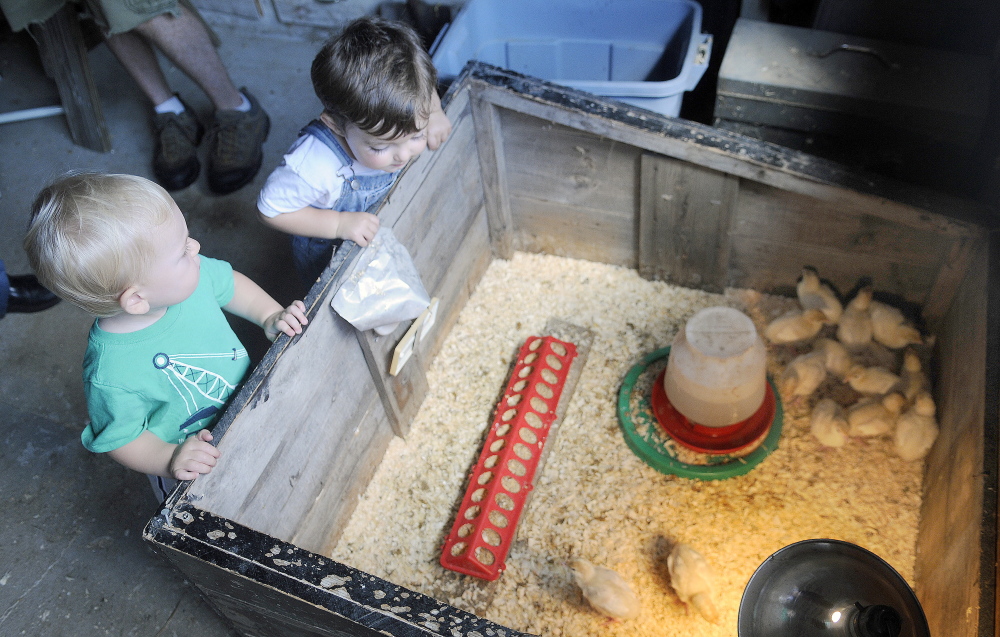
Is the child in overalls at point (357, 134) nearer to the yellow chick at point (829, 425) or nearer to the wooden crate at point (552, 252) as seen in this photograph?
the wooden crate at point (552, 252)

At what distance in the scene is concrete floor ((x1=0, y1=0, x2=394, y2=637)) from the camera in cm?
195

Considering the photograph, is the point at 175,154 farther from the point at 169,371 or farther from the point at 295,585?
the point at 295,585

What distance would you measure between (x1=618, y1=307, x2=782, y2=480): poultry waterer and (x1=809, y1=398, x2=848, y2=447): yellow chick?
100 millimetres

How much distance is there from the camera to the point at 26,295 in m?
2.55

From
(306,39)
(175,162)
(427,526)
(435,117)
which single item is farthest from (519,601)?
(306,39)

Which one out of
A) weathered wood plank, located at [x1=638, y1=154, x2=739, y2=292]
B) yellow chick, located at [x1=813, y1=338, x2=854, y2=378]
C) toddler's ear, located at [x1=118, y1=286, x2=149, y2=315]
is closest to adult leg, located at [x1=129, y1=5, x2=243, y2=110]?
weathered wood plank, located at [x1=638, y1=154, x2=739, y2=292]

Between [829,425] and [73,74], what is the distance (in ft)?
9.73

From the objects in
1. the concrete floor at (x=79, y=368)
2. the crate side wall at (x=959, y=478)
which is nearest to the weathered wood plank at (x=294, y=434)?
the concrete floor at (x=79, y=368)

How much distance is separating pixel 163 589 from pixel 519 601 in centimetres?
92

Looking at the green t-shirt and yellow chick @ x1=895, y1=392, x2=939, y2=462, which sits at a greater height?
the green t-shirt

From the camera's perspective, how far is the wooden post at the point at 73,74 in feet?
9.68

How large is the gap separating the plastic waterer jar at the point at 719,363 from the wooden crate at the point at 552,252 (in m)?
0.42

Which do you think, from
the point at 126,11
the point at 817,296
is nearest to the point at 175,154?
the point at 126,11

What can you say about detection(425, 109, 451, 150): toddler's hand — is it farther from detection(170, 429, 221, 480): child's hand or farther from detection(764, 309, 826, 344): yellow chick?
detection(764, 309, 826, 344): yellow chick
